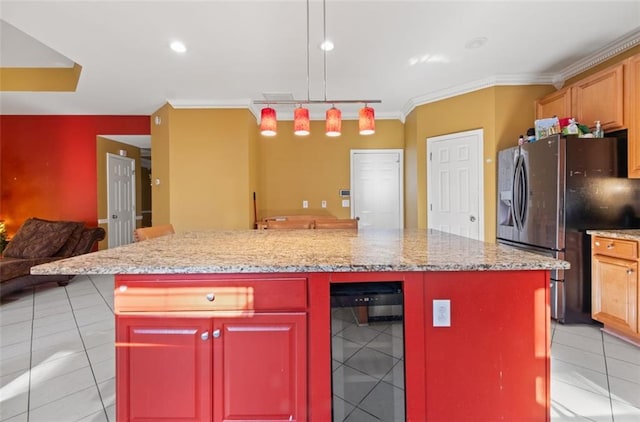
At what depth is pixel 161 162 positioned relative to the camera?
13.9 feet

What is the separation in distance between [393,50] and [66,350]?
3.83m

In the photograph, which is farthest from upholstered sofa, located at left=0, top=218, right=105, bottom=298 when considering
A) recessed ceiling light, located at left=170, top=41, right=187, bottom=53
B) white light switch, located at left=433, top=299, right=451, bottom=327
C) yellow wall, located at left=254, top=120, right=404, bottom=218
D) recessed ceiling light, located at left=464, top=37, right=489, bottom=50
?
recessed ceiling light, located at left=464, top=37, right=489, bottom=50

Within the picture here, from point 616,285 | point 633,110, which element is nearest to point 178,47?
point 633,110

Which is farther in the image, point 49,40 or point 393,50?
point 393,50

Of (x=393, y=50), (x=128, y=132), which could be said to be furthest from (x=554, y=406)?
(x=128, y=132)

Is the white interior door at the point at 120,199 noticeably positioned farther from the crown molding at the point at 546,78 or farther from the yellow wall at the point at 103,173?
the crown molding at the point at 546,78

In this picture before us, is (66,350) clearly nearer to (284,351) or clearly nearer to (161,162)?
(284,351)

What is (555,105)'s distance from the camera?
306cm

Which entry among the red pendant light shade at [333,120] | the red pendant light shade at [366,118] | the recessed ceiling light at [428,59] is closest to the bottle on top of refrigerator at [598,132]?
the recessed ceiling light at [428,59]

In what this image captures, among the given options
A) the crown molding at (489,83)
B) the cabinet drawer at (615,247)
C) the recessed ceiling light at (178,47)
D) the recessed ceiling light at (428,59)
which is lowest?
the cabinet drawer at (615,247)

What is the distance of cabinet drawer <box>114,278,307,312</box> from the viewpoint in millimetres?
1196

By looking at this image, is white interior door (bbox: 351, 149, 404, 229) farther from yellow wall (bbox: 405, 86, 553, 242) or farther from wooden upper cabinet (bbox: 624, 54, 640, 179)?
wooden upper cabinet (bbox: 624, 54, 640, 179)

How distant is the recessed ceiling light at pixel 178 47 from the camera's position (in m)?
2.65

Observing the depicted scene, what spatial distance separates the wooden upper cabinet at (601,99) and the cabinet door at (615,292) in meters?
1.19
